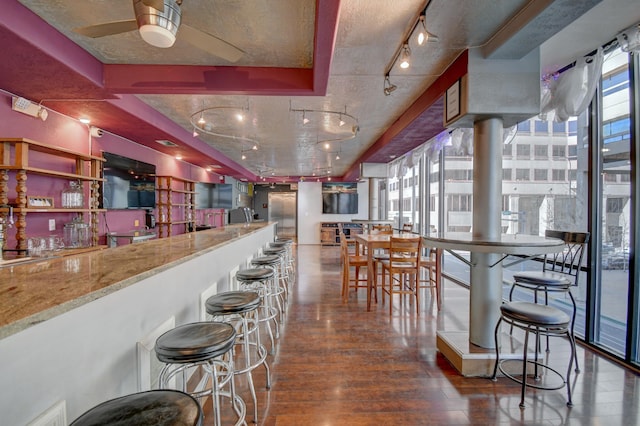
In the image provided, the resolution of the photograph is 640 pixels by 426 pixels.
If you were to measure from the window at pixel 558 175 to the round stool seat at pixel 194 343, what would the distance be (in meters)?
3.61

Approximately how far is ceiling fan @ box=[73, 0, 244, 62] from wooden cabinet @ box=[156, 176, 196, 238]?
13.9ft

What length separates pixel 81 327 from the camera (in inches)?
45.8

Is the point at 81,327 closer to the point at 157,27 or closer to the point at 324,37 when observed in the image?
the point at 157,27

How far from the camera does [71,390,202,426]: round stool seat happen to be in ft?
2.68

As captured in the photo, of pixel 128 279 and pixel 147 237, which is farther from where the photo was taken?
pixel 147 237

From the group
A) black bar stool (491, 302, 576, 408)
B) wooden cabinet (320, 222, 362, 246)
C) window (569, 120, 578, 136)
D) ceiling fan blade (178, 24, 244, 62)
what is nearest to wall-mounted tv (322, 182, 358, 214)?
wooden cabinet (320, 222, 362, 246)

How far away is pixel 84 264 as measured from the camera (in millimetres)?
1541

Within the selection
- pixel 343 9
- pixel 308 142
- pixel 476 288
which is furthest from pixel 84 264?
pixel 308 142

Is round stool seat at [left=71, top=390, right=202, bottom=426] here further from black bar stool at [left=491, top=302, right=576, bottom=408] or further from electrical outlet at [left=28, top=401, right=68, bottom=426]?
black bar stool at [left=491, top=302, right=576, bottom=408]

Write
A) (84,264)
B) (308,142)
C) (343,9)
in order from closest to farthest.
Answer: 1. (84,264)
2. (343,9)
3. (308,142)

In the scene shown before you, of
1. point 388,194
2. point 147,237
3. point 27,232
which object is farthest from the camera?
point 388,194

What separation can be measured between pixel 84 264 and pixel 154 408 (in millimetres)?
1065

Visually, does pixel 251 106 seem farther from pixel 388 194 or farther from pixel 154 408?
pixel 388 194

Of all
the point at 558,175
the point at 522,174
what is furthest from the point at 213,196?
the point at 558,175
